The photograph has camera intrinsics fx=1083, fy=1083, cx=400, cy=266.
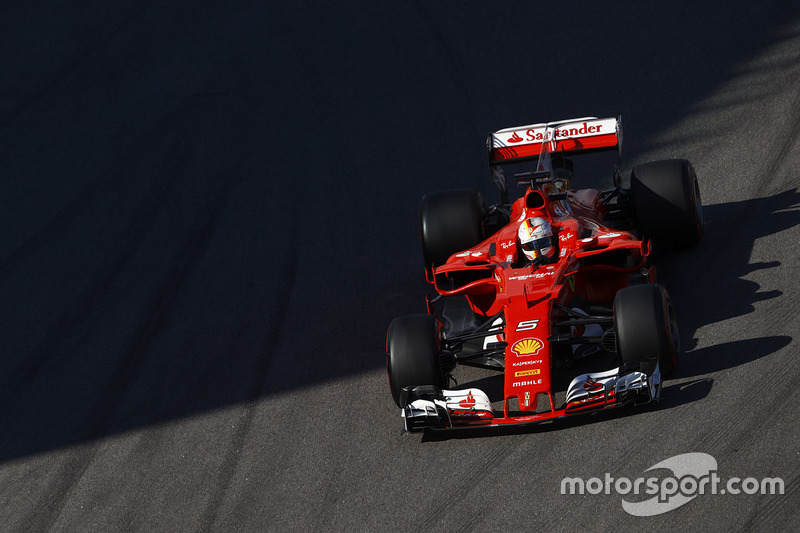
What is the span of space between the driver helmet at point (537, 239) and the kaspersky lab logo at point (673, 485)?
2.33m

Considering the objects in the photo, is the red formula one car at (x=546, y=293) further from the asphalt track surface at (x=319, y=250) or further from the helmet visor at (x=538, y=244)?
the asphalt track surface at (x=319, y=250)

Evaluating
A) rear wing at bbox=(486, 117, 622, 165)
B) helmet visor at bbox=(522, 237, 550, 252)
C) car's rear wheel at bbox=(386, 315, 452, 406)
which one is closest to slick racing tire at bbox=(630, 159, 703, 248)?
rear wing at bbox=(486, 117, 622, 165)

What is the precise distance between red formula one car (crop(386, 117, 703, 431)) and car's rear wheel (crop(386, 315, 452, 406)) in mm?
11

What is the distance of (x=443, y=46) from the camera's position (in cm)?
1622

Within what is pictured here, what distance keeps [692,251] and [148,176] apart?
7538mm

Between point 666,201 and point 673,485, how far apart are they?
3.59 m

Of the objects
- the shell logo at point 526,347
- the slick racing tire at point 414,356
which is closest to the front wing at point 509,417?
the slick racing tire at point 414,356

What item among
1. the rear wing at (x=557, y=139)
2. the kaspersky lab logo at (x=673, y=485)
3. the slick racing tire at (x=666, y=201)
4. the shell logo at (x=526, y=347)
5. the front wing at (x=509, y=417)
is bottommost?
the kaspersky lab logo at (x=673, y=485)

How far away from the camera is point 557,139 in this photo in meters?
10.7

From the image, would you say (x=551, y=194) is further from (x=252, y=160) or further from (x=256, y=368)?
(x=252, y=160)

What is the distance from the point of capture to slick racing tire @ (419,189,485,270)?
10242 mm

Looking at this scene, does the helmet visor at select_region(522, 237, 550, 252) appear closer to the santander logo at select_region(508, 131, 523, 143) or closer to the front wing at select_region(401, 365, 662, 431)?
the front wing at select_region(401, 365, 662, 431)

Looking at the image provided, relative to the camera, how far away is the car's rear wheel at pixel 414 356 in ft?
27.6

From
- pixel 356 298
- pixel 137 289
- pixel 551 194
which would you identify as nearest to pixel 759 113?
pixel 551 194
